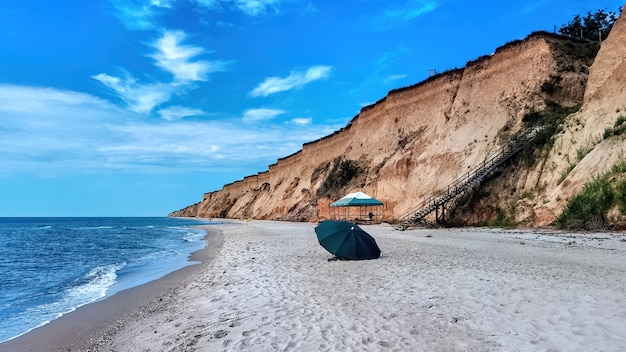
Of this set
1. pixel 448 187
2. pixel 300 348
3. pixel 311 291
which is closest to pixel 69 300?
pixel 311 291

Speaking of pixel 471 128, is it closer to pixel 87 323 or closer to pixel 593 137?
pixel 593 137

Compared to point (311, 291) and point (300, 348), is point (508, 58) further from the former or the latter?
point (300, 348)

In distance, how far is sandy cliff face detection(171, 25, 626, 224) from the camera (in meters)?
20.2

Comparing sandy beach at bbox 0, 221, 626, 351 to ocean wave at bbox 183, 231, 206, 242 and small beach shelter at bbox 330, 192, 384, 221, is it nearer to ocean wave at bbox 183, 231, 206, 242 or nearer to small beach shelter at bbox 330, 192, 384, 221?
ocean wave at bbox 183, 231, 206, 242

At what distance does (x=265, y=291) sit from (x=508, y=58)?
2609 centimetres

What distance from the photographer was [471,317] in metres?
5.49

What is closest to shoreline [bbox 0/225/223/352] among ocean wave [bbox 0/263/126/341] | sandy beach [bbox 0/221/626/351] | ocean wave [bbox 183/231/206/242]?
sandy beach [bbox 0/221/626/351]

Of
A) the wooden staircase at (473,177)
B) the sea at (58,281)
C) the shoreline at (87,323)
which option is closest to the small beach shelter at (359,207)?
the wooden staircase at (473,177)

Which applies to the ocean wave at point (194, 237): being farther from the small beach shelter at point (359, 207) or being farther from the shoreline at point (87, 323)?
the shoreline at point (87, 323)

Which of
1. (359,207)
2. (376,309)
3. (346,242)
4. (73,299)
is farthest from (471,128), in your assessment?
(73,299)

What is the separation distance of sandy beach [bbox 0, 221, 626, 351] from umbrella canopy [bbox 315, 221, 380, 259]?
368 mm

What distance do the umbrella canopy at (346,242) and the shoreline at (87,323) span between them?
378cm

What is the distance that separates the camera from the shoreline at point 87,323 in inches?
235

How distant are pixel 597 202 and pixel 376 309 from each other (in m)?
13.1
